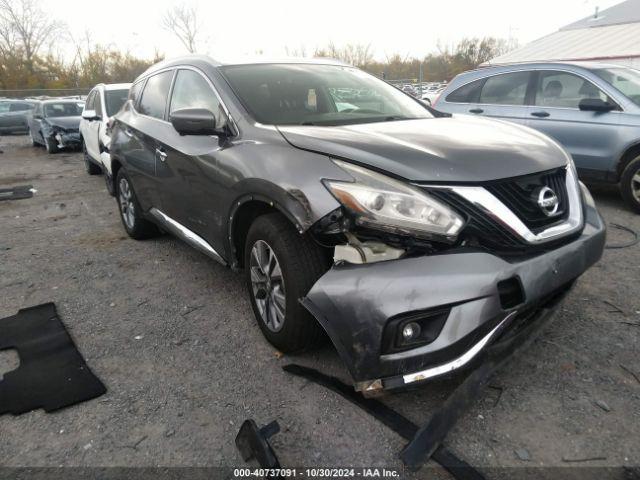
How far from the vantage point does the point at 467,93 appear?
6820mm

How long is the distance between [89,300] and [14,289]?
2.60ft

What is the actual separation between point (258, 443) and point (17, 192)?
311 inches

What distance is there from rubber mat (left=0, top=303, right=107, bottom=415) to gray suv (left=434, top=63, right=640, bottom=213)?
5505 millimetres

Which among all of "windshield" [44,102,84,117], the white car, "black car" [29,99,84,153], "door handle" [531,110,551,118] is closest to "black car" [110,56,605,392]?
"door handle" [531,110,551,118]

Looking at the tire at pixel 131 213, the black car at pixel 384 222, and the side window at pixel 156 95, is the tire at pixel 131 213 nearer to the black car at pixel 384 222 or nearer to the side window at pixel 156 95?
the side window at pixel 156 95

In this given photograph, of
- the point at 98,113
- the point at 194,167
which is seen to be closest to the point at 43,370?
the point at 194,167

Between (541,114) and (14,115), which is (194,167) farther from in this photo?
(14,115)

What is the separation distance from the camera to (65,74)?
44969 millimetres

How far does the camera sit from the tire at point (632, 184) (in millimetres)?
5215

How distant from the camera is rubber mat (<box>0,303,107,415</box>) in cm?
248

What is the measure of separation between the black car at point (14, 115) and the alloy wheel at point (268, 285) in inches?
800

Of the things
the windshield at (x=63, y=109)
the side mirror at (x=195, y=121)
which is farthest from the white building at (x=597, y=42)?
the side mirror at (x=195, y=121)

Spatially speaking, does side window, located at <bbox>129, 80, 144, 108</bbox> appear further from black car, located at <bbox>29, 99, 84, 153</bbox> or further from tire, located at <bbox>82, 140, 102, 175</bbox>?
black car, located at <bbox>29, 99, 84, 153</bbox>

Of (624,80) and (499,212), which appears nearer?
(499,212)
